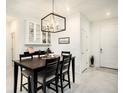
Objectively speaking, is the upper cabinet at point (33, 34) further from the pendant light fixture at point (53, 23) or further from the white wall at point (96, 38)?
the white wall at point (96, 38)

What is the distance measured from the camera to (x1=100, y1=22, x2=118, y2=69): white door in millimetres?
4774

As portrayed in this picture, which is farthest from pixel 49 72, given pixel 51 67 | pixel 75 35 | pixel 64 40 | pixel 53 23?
pixel 64 40

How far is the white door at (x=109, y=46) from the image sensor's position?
477 cm

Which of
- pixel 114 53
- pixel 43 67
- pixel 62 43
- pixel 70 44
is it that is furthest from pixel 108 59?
pixel 43 67

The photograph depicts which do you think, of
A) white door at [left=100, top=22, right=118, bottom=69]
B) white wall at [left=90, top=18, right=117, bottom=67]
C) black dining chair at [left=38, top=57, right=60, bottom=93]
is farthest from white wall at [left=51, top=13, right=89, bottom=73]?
black dining chair at [left=38, top=57, right=60, bottom=93]

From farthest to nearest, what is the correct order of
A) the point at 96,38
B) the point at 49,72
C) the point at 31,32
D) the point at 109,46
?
1. the point at 96,38
2. the point at 109,46
3. the point at 31,32
4. the point at 49,72

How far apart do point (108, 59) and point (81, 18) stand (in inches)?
108

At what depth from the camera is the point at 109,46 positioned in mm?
4973

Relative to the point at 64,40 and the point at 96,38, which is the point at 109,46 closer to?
the point at 96,38

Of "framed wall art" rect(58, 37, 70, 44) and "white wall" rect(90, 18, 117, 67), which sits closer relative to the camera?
"framed wall art" rect(58, 37, 70, 44)

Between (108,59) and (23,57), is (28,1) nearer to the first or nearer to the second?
(23,57)

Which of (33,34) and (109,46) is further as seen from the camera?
(109,46)

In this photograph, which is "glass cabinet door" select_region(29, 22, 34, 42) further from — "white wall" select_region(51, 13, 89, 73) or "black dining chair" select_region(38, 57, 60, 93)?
"black dining chair" select_region(38, 57, 60, 93)
